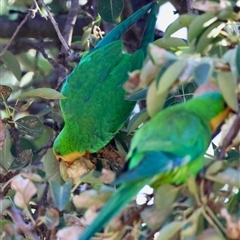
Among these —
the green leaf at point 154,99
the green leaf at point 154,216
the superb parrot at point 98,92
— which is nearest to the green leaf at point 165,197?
the green leaf at point 154,216

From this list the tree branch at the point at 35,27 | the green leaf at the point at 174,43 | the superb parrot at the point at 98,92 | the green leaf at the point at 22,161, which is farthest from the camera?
the tree branch at the point at 35,27

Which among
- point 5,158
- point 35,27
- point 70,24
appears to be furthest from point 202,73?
point 35,27

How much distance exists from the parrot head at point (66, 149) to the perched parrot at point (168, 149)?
0.81 m

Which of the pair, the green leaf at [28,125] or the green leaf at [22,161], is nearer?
the green leaf at [22,161]

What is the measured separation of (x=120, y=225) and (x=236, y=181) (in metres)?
0.24

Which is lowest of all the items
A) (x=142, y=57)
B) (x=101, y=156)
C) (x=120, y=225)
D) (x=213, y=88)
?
(x=101, y=156)

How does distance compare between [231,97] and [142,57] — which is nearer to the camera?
[231,97]

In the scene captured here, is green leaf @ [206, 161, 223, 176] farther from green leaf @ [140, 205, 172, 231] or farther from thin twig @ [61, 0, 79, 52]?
thin twig @ [61, 0, 79, 52]

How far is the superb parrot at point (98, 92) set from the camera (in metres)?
2.27

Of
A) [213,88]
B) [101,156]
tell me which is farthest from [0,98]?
[213,88]

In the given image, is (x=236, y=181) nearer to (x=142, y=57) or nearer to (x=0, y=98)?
(x=0, y=98)

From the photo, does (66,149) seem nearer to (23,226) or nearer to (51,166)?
(51,166)

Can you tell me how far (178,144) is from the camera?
126cm

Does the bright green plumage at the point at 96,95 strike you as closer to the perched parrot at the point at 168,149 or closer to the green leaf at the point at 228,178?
the perched parrot at the point at 168,149
